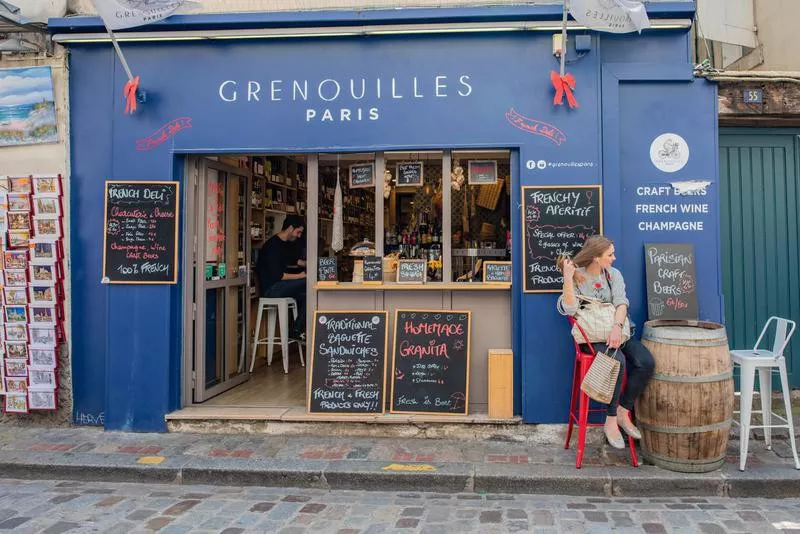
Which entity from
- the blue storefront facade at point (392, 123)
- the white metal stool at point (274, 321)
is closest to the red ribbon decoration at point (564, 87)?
the blue storefront facade at point (392, 123)

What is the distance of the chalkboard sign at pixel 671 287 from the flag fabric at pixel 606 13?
6.57 feet

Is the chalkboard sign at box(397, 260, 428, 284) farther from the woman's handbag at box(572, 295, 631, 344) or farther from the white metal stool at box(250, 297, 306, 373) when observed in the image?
the white metal stool at box(250, 297, 306, 373)

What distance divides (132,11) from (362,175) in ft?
8.00

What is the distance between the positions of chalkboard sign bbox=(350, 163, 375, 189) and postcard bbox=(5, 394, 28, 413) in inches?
150

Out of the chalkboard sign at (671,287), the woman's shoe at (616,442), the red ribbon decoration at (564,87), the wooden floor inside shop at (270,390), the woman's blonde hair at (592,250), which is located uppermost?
the red ribbon decoration at (564,87)

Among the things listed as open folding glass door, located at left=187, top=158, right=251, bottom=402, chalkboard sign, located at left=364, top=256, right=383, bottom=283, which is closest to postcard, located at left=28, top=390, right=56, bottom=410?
open folding glass door, located at left=187, top=158, right=251, bottom=402

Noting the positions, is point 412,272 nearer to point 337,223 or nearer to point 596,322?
point 337,223

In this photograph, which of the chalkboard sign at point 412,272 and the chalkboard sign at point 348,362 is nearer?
the chalkboard sign at point 348,362

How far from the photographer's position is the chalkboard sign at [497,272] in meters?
5.37

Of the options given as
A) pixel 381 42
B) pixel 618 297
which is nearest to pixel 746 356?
pixel 618 297

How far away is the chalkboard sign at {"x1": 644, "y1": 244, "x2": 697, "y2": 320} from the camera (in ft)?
16.4

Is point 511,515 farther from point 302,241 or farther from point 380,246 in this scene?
point 302,241

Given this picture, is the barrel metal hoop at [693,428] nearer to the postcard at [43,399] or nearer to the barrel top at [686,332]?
the barrel top at [686,332]

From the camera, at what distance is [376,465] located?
4441 mm
